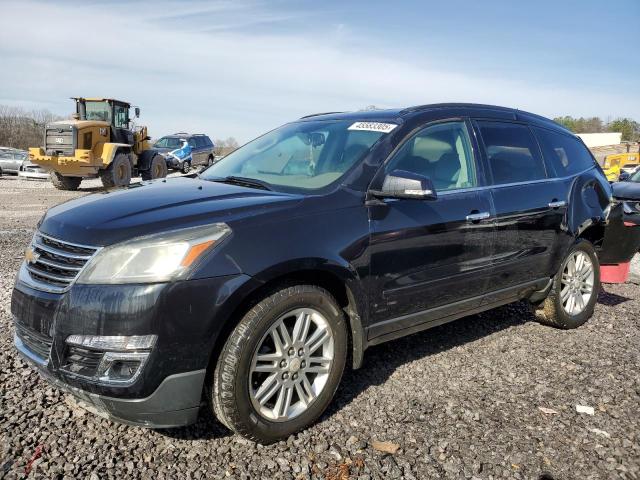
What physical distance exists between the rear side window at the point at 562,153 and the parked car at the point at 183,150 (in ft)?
75.8

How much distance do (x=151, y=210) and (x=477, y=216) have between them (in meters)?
2.14

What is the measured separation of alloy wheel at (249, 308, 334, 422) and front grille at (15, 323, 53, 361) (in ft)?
3.17

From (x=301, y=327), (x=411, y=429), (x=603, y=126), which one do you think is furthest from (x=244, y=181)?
(x=603, y=126)

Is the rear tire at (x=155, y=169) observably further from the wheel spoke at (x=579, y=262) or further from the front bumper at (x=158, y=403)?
the front bumper at (x=158, y=403)

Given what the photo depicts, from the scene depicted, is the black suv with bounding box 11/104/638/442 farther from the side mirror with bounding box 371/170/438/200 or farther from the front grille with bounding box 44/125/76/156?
the front grille with bounding box 44/125/76/156

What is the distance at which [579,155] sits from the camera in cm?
489

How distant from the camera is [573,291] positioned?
4699mm

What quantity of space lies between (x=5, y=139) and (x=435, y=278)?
5835 cm

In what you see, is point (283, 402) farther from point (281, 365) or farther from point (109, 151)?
point (109, 151)

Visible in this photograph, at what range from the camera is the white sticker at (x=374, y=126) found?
3379 mm

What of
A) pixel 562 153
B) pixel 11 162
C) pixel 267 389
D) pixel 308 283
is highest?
pixel 562 153

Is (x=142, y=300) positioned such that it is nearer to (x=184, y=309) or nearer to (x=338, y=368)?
(x=184, y=309)

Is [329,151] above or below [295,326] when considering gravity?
above

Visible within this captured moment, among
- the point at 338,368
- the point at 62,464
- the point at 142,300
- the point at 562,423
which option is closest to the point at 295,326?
the point at 338,368
